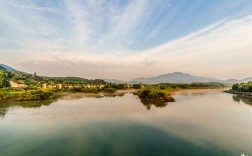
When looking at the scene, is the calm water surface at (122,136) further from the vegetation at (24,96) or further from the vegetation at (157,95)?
the vegetation at (157,95)

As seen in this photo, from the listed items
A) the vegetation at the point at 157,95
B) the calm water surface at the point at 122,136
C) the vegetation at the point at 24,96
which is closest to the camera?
the calm water surface at the point at 122,136

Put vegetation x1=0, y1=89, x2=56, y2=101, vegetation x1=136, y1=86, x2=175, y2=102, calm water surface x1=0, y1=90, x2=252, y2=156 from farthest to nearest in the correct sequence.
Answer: vegetation x1=136, y1=86, x2=175, y2=102, vegetation x1=0, y1=89, x2=56, y2=101, calm water surface x1=0, y1=90, x2=252, y2=156

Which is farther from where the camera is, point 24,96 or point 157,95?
point 157,95

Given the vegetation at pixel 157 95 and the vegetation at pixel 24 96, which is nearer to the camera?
the vegetation at pixel 24 96

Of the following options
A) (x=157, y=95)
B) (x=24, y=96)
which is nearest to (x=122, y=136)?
(x=157, y=95)

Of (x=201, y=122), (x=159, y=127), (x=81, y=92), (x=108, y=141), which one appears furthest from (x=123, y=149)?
(x=81, y=92)

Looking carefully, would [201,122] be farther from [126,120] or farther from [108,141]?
[108,141]

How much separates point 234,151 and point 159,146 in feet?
21.8

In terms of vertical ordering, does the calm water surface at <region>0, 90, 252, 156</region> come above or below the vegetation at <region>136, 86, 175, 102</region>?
below

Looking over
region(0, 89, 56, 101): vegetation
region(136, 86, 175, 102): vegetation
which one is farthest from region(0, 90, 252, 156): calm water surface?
region(136, 86, 175, 102): vegetation

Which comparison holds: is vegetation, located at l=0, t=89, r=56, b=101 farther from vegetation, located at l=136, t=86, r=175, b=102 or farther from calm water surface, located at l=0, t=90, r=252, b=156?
vegetation, located at l=136, t=86, r=175, b=102

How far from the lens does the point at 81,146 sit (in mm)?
19094

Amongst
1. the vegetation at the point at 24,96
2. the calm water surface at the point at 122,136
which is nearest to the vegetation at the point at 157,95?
the calm water surface at the point at 122,136

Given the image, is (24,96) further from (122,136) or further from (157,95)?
(122,136)
